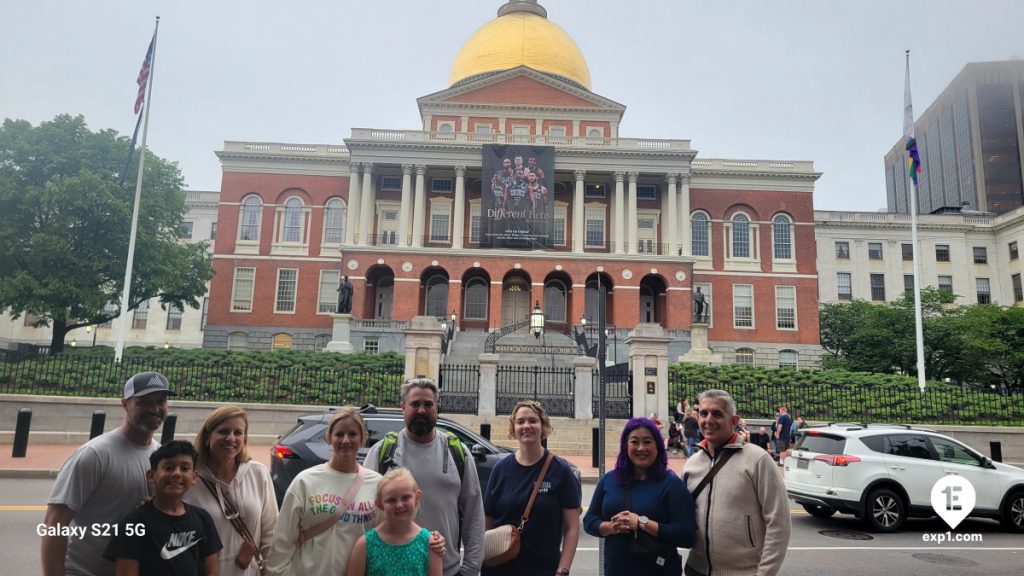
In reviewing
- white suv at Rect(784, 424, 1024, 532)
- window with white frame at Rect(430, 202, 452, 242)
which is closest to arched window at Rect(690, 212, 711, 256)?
window with white frame at Rect(430, 202, 452, 242)

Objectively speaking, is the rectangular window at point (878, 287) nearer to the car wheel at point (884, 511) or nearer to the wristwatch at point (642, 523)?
the car wheel at point (884, 511)

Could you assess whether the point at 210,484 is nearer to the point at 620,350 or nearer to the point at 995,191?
the point at 620,350

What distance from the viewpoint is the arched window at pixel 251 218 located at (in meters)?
45.5

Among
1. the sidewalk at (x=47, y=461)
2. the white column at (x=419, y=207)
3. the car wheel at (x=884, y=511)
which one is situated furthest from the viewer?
the white column at (x=419, y=207)

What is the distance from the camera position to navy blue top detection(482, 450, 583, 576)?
383 cm

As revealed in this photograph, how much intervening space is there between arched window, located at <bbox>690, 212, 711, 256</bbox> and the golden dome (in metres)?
14.2

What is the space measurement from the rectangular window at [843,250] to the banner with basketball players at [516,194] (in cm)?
2972

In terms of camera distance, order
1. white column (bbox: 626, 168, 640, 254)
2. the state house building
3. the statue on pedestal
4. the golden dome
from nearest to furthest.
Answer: the statue on pedestal < the state house building < white column (bbox: 626, 168, 640, 254) < the golden dome

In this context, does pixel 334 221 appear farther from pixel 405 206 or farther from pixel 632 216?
pixel 632 216

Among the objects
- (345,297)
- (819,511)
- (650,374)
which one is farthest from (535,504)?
(345,297)

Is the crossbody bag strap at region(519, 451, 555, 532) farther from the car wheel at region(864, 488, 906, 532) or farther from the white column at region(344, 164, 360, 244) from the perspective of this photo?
the white column at region(344, 164, 360, 244)

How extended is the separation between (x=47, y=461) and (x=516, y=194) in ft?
102

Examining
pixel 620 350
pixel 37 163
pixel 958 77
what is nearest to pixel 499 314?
pixel 620 350

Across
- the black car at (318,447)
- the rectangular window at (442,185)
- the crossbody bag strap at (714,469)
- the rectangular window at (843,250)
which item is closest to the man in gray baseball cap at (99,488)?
the crossbody bag strap at (714,469)
